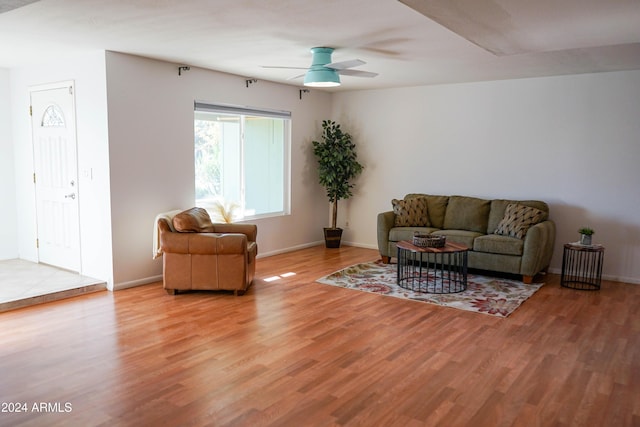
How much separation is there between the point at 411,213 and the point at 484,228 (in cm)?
94

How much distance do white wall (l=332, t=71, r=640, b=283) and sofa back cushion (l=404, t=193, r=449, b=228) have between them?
0.32 metres

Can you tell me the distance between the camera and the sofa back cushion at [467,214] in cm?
630

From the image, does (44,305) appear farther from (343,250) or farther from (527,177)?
(527,177)

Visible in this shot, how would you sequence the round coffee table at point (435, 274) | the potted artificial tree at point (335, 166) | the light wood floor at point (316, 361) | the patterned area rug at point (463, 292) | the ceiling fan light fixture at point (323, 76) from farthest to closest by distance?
the potted artificial tree at point (335, 166), the round coffee table at point (435, 274), the patterned area rug at point (463, 292), the ceiling fan light fixture at point (323, 76), the light wood floor at point (316, 361)

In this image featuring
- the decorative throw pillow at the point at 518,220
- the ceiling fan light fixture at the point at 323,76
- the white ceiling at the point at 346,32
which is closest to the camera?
the white ceiling at the point at 346,32

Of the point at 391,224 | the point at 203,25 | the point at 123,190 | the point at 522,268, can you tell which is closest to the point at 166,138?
the point at 123,190

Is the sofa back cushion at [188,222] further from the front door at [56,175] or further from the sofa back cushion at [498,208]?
the sofa back cushion at [498,208]

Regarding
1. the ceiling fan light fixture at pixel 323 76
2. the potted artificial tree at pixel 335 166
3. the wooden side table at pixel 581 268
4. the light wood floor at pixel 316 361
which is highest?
the ceiling fan light fixture at pixel 323 76

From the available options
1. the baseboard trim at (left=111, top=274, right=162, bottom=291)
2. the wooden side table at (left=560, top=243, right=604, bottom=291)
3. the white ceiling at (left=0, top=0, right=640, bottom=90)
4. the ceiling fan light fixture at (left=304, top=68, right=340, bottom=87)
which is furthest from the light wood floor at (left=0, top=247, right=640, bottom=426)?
the white ceiling at (left=0, top=0, right=640, bottom=90)

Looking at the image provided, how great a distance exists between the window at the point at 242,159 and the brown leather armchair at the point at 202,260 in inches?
48.3

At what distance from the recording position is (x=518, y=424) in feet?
8.62

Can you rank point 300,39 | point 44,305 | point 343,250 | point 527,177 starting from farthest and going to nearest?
point 343,250 < point 527,177 < point 44,305 < point 300,39

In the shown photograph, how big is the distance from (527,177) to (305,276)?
3097 millimetres

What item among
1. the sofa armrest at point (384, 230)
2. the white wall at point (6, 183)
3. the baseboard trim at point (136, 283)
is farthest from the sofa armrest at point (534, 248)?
the white wall at point (6, 183)
